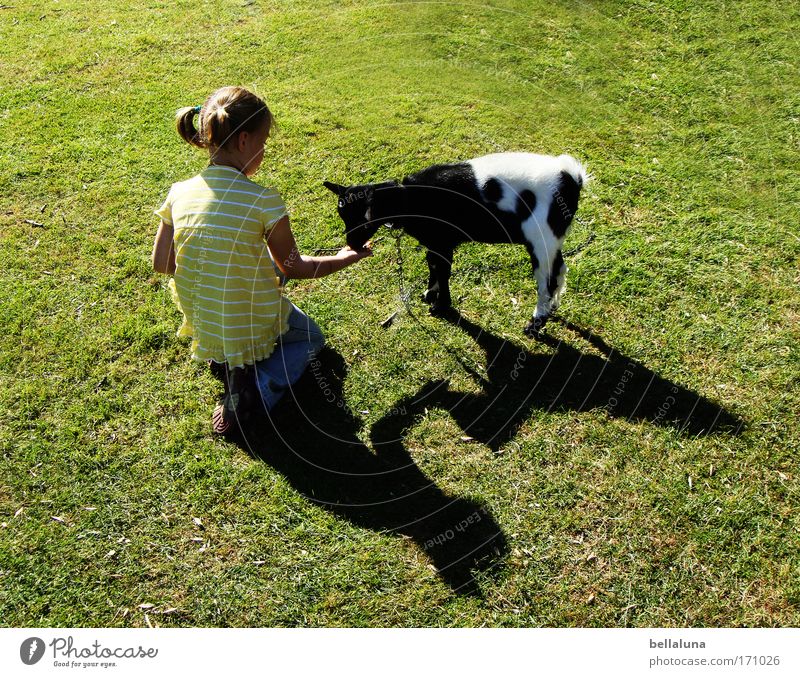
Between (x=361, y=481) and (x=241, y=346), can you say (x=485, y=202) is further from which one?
(x=361, y=481)

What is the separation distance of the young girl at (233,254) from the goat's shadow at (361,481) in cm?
28

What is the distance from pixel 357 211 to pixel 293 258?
676mm


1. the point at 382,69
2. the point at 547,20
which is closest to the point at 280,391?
the point at 382,69

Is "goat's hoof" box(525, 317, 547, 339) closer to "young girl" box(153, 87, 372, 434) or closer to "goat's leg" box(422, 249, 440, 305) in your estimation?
"goat's leg" box(422, 249, 440, 305)

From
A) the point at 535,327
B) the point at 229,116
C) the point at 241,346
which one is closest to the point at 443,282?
the point at 535,327

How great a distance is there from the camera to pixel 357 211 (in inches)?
188

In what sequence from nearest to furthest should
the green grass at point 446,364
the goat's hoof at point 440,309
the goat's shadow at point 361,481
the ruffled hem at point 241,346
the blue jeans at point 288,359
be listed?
1. the green grass at point 446,364
2. the goat's shadow at point 361,481
3. the ruffled hem at point 241,346
4. the blue jeans at point 288,359
5. the goat's hoof at point 440,309

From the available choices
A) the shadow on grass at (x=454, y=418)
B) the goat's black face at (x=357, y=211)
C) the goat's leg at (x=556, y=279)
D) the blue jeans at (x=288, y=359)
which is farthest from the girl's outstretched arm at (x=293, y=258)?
the goat's leg at (x=556, y=279)

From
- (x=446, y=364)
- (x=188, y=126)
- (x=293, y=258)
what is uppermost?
(x=188, y=126)

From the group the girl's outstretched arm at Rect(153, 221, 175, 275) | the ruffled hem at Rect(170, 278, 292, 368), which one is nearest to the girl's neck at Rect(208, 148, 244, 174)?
the girl's outstretched arm at Rect(153, 221, 175, 275)

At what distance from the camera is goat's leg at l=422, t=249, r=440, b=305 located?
17.4 ft

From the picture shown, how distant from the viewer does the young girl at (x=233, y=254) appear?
4188 millimetres

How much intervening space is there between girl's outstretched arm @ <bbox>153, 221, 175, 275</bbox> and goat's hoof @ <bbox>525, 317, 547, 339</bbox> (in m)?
2.81

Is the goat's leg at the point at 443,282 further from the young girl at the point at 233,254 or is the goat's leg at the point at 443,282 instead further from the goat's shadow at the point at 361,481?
the goat's shadow at the point at 361,481
